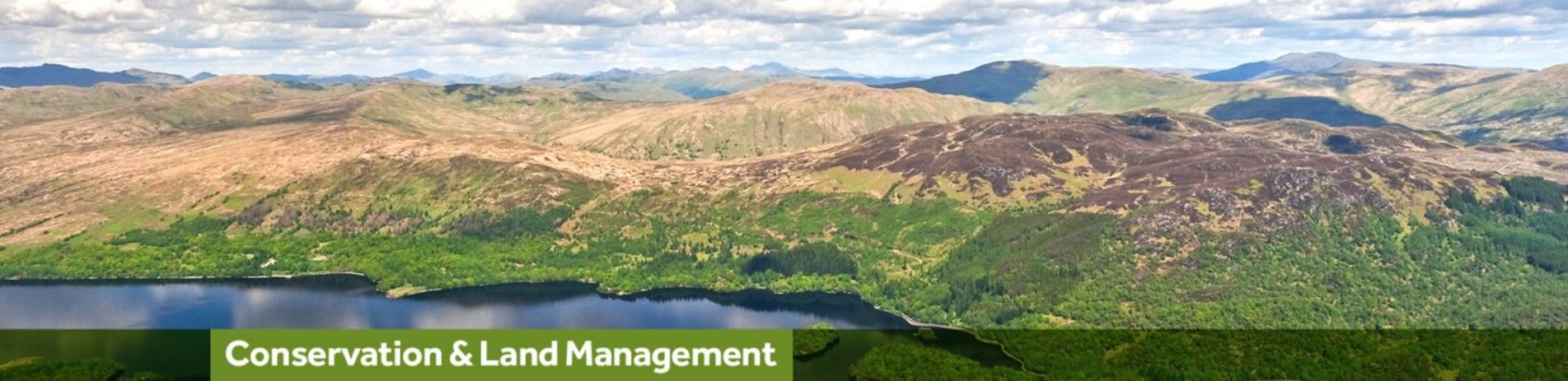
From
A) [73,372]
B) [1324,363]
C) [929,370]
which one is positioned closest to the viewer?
[73,372]

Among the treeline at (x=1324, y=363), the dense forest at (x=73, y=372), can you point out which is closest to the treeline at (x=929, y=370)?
the treeline at (x=1324, y=363)

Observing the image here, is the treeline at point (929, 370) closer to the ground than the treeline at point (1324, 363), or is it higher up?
closer to the ground

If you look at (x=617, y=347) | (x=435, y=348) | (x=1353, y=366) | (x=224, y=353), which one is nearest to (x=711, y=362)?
(x=617, y=347)

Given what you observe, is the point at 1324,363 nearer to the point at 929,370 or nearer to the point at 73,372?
the point at 929,370

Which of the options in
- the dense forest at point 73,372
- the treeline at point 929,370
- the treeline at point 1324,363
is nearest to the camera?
the dense forest at point 73,372

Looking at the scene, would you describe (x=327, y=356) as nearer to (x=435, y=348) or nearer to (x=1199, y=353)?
(x=435, y=348)

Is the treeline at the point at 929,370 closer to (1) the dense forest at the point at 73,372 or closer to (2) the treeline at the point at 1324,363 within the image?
(2) the treeline at the point at 1324,363

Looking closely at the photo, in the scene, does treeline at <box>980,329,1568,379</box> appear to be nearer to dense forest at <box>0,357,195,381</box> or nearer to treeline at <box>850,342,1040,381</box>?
treeline at <box>850,342,1040,381</box>

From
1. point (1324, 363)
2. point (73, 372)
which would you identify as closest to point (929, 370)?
point (1324, 363)

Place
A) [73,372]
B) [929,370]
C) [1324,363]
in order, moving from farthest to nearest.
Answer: [929,370] → [1324,363] → [73,372]

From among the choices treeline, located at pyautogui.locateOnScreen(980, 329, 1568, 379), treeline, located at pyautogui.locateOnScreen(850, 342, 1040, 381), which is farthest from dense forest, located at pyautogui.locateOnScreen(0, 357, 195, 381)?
treeline, located at pyautogui.locateOnScreen(980, 329, 1568, 379)

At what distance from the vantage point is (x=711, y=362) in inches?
4087

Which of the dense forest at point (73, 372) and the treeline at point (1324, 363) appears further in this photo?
the treeline at point (1324, 363)

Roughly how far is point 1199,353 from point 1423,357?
131 feet
